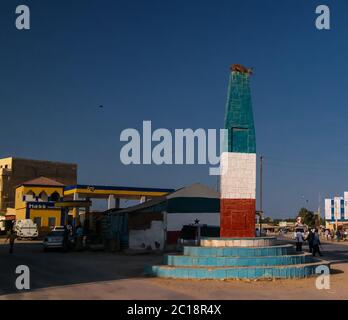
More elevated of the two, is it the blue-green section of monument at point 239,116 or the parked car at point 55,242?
the blue-green section of monument at point 239,116

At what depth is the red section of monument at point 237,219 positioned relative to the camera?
19.5 metres

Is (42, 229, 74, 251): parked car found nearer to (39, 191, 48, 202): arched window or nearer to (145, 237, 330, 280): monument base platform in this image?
(145, 237, 330, 280): monument base platform

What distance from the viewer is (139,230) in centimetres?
3300

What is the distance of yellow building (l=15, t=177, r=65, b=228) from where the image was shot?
53.6 meters

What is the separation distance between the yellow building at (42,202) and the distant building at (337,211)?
161 ft

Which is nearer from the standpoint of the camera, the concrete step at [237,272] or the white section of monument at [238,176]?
the concrete step at [237,272]

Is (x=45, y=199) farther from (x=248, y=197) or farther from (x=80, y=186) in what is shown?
(x=248, y=197)

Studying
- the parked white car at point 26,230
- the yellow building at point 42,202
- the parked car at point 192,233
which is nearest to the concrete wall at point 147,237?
the parked car at point 192,233

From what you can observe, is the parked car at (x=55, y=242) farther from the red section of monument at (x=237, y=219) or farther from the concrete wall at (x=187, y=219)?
the red section of monument at (x=237, y=219)

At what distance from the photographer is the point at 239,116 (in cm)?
1988

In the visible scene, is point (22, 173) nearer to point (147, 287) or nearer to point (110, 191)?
point (110, 191)

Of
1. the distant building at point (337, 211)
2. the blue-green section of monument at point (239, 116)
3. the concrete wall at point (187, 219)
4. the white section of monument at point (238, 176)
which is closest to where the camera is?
the white section of monument at point (238, 176)

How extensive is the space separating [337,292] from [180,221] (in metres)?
21.4
